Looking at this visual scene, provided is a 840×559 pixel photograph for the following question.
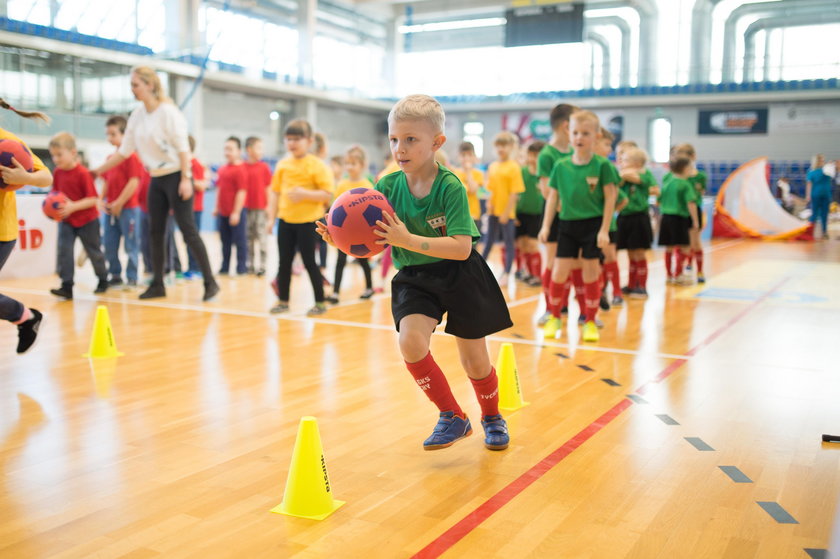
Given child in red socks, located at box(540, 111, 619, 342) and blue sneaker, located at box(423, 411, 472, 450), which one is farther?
child in red socks, located at box(540, 111, 619, 342)

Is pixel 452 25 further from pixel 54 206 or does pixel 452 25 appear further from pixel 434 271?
pixel 434 271

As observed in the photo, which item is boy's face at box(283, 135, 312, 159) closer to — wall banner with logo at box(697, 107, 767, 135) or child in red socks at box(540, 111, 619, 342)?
child in red socks at box(540, 111, 619, 342)

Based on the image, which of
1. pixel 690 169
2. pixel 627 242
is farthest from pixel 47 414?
pixel 690 169

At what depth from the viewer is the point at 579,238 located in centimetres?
541

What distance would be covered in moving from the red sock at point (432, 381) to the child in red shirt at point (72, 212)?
518cm

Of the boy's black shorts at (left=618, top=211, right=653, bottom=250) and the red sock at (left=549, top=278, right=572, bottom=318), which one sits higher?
the boy's black shorts at (left=618, top=211, right=653, bottom=250)

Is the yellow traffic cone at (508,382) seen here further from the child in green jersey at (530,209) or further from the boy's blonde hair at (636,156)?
the child in green jersey at (530,209)

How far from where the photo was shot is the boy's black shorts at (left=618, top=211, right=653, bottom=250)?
7.92m

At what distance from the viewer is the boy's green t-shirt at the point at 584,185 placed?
5.29 m

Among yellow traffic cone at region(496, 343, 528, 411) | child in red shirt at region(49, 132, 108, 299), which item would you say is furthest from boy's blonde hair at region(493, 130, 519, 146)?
yellow traffic cone at region(496, 343, 528, 411)

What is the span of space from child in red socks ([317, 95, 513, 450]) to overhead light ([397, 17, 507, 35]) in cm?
3104

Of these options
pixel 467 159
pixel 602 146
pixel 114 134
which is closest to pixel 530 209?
pixel 467 159

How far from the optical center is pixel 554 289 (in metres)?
5.71

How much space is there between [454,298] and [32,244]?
7791mm
